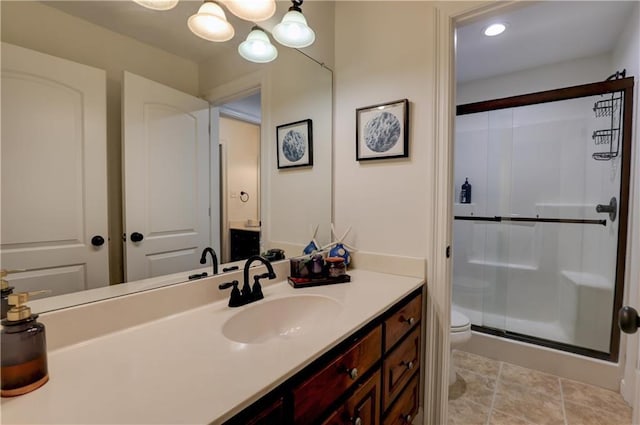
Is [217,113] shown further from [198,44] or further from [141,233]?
[141,233]

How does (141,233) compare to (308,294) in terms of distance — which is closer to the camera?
(141,233)

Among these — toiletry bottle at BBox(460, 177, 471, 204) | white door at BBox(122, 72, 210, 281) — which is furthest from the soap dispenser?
toiletry bottle at BBox(460, 177, 471, 204)

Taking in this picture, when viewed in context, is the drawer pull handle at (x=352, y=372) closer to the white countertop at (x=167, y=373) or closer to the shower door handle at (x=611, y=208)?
the white countertop at (x=167, y=373)

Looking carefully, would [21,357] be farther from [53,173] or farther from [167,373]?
[53,173]

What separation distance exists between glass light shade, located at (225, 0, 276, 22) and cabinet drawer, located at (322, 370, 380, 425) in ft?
4.68

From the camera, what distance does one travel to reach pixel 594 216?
Result: 226 cm

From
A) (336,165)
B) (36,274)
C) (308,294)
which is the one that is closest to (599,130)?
(336,165)

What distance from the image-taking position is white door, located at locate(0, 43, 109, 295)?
2.21ft

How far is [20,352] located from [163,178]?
576 millimetres

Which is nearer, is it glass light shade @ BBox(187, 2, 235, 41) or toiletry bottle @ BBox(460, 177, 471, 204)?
glass light shade @ BBox(187, 2, 235, 41)

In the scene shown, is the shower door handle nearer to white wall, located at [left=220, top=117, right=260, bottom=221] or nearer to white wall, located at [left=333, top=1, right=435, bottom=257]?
white wall, located at [left=333, top=1, right=435, bottom=257]

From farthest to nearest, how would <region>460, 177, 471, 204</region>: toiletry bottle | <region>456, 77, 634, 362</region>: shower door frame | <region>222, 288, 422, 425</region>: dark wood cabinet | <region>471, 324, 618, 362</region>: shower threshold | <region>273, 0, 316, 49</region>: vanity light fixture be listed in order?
<region>460, 177, 471, 204</region>: toiletry bottle, <region>471, 324, 618, 362</region>: shower threshold, <region>456, 77, 634, 362</region>: shower door frame, <region>273, 0, 316, 49</region>: vanity light fixture, <region>222, 288, 422, 425</region>: dark wood cabinet

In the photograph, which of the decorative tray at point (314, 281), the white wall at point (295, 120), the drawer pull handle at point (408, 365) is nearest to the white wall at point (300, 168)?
the white wall at point (295, 120)

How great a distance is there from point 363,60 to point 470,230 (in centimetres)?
207
